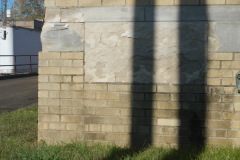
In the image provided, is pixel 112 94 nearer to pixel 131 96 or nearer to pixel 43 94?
pixel 131 96

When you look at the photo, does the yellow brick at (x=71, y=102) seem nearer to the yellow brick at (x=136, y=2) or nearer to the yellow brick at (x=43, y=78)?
the yellow brick at (x=43, y=78)

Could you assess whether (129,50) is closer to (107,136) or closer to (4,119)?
(107,136)

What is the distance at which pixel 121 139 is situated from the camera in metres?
5.91

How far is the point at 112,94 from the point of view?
233 inches

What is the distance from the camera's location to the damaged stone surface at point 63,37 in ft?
19.7

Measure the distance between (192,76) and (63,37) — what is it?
200cm

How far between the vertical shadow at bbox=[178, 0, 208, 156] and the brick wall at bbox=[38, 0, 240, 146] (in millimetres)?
14

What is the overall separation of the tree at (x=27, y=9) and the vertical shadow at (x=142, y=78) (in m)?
57.3

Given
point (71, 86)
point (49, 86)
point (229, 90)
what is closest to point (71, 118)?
point (71, 86)

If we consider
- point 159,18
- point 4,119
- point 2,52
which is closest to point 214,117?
point 159,18

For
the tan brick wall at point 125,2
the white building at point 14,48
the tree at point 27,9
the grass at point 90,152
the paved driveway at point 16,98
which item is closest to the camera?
the grass at point 90,152

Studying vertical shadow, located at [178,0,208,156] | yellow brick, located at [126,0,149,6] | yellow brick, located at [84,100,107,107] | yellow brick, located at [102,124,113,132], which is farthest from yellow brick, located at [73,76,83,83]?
vertical shadow, located at [178,0,208,156]

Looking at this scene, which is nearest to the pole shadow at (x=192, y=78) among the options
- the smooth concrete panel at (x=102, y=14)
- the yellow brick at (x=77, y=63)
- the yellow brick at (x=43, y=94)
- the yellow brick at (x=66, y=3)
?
the smooth concrete panel at (x=102, y=14)

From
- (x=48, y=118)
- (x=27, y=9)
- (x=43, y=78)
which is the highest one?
(x=27, y=9)
